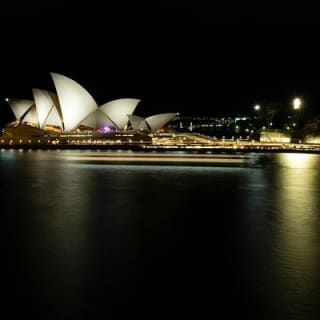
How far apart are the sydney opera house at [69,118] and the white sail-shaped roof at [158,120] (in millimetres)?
5003

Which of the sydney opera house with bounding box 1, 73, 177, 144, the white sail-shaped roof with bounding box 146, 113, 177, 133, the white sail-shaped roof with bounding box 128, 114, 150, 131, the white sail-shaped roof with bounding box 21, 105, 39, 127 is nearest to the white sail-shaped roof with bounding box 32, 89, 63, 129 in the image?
the sydney opera house with bounding box 1, 73, 177, 144

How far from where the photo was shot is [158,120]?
6475 cm

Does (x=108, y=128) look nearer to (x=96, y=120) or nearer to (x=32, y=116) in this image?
(x=96, y=120)

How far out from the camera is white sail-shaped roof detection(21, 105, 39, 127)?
57.2m

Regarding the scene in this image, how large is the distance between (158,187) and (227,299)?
26.8 feet

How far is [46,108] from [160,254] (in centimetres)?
4996

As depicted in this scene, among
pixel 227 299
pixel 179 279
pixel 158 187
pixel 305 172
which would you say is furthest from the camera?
pixel 305 172

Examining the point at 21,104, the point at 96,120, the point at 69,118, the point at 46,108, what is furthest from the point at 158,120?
the point at 21,104

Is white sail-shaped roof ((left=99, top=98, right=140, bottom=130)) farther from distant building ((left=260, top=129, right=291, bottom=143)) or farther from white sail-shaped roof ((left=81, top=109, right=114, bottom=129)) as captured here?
distant building ((left=260, top=129, right=291, bottom=143))

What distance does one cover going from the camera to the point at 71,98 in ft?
166

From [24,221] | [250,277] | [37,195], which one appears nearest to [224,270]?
[250,277]

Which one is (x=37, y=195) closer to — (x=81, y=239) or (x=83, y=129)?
Answer: (x=81, y=239)

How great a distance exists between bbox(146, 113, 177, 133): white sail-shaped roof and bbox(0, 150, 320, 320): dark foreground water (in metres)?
52.9

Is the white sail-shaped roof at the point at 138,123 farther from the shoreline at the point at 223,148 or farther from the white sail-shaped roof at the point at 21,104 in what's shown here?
the shoreline at the point at 223,148
